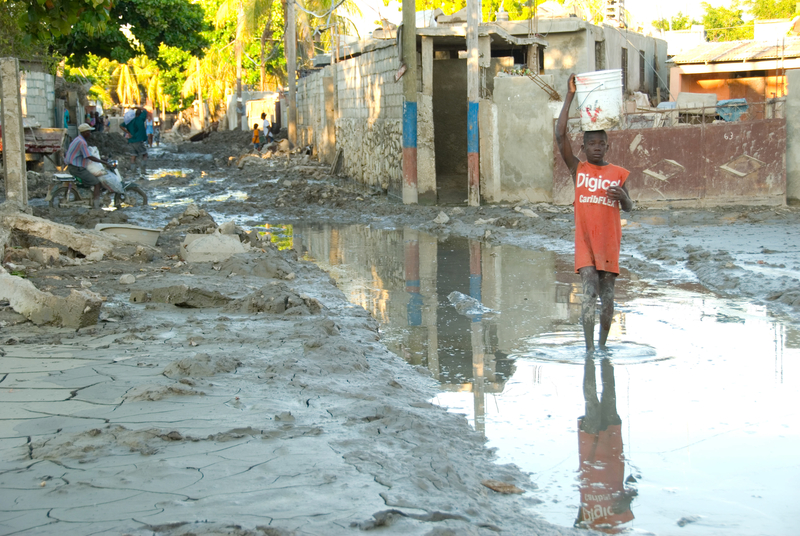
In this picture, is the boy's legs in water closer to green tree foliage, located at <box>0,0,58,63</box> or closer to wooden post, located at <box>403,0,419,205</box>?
green tree foliage, located at <box>0,0,58,63</box>

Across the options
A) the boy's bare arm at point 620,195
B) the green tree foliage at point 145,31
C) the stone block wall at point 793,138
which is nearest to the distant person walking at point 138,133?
the green tree foliage at point 145,31

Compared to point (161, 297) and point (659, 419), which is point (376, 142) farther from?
point (659, 419)

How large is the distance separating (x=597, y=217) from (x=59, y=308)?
13.5 feet

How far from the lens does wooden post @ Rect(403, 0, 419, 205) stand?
14695 millimetres

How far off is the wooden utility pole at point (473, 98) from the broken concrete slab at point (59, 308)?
948cm

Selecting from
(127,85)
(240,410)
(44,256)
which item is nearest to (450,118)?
(44,256)

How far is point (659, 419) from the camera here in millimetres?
4195

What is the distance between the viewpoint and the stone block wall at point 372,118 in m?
16.5

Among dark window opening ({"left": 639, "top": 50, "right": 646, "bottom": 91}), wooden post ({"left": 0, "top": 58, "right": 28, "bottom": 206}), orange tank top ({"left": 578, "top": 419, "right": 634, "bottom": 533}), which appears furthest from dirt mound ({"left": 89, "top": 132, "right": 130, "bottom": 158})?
orange tank top ({"left": 578, "top": 419, "right": 634, "bottom": 533})

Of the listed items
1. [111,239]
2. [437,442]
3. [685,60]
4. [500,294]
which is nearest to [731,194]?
[500,294]

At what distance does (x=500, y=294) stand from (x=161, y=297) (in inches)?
127

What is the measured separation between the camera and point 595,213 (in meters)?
5.32

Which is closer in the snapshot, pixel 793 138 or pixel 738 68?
pixel 793 138

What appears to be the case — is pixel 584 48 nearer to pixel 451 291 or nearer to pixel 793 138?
pixel 793 138
